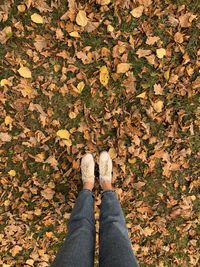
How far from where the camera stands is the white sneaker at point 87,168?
146 inches

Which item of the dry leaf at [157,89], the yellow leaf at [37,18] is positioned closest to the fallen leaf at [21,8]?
the yellow leaf at [37,18]

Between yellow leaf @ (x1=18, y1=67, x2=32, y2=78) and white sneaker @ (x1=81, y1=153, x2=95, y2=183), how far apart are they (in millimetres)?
1028

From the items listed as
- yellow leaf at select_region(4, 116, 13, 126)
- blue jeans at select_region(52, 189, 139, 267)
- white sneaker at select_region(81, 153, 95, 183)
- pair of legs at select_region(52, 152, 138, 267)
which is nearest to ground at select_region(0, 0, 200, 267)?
yellow leaf at select_region(4, 116, 13, 126)

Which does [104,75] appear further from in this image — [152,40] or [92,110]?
[152,40]

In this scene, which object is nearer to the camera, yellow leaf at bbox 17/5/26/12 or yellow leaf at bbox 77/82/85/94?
yellow leaf at bbox 17/5/26/12

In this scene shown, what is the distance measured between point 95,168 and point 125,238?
117cm

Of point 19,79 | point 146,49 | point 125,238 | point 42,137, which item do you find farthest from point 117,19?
point 125,238

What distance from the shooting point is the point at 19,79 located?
3.60 metres

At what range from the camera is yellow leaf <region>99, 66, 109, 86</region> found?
3.68 meters

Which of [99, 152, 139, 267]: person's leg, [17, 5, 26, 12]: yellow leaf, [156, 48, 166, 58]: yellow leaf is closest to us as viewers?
[99, 152, 139, 267]: person's leg

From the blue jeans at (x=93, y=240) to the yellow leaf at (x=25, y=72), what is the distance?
4.51 feet

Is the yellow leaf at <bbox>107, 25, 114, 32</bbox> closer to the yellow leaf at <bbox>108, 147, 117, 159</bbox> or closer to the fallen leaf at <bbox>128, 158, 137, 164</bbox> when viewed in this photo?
the yellow leaf at <bbox>108, 147, 117, 159</bbox>

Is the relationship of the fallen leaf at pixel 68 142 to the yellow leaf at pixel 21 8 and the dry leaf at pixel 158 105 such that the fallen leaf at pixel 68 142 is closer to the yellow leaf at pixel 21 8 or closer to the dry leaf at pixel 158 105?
the dry leaf at pixel 158 105

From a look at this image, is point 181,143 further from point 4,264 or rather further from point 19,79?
point 4,264
